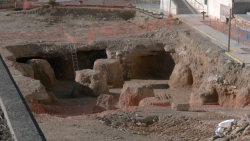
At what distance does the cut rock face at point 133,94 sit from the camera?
58.5ft

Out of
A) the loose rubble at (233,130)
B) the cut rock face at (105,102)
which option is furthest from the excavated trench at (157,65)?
the loose rubble at (233,130)

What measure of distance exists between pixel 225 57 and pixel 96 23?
1286 cm

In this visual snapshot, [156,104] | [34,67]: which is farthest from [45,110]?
[34,67]

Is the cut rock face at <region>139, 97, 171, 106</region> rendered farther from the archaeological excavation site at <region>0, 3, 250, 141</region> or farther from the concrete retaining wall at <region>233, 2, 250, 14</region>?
the concrete retaining wall at <region>233, 2, 250, 14</region>

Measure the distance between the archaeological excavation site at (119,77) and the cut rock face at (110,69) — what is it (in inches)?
2.0

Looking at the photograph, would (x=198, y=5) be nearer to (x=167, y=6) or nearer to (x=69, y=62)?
(x=167, y=6)

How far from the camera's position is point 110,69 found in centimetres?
2241

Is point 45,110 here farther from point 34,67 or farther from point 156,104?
point 34,67

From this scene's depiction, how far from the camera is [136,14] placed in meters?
31.3

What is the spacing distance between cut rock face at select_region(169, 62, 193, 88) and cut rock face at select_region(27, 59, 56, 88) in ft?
21.0

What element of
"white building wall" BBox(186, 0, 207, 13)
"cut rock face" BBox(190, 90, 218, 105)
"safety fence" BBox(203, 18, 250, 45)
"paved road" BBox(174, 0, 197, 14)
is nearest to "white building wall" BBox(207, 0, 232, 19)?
"safety fence" BBox(203, 18, 250, 45)

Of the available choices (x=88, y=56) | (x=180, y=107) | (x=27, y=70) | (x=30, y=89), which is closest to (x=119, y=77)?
(x=88, y=56)

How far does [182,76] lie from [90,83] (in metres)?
4.83

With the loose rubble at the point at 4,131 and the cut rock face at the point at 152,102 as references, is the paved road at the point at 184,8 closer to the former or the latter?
the cut rock face at the point at 152,102
